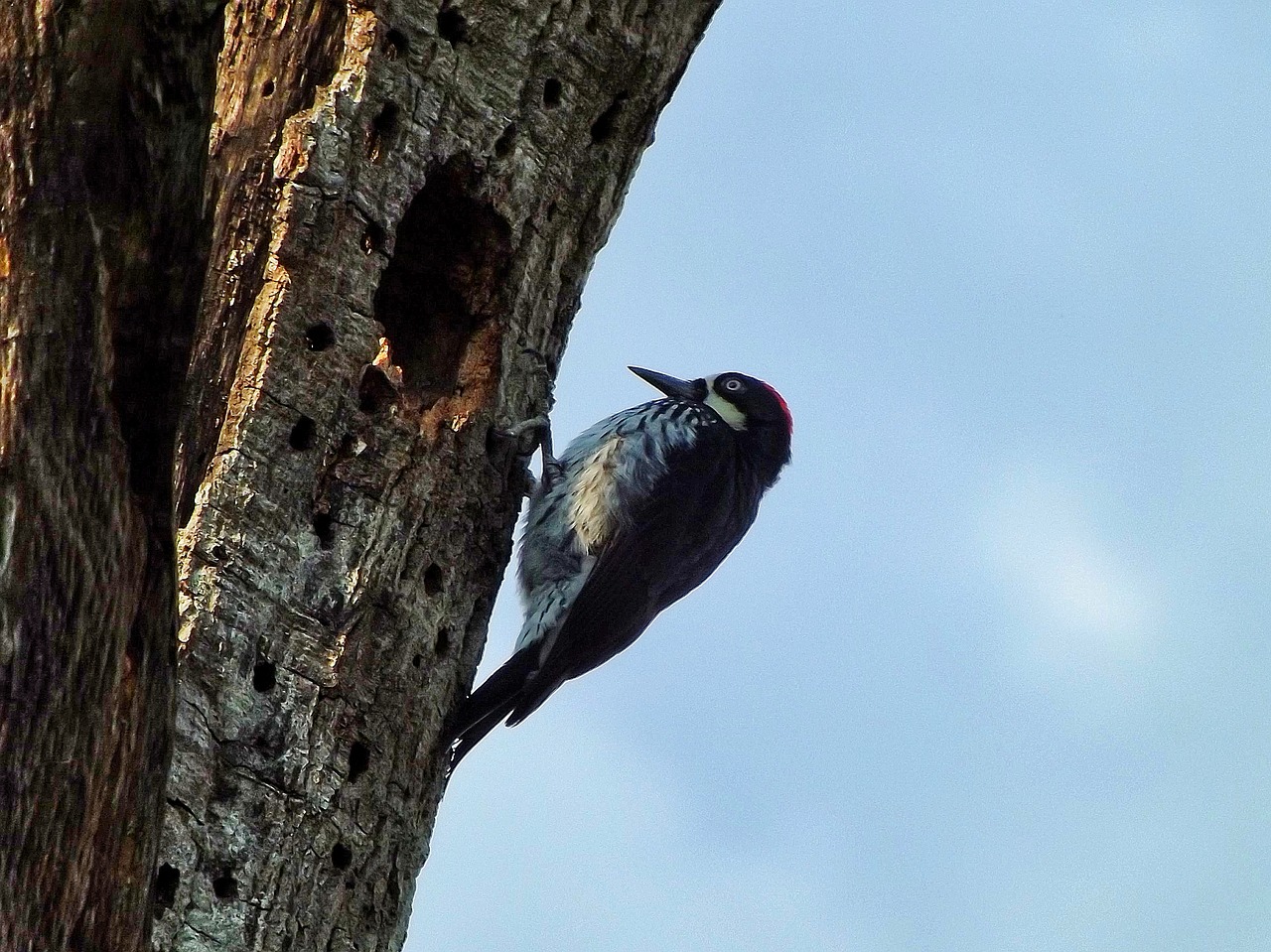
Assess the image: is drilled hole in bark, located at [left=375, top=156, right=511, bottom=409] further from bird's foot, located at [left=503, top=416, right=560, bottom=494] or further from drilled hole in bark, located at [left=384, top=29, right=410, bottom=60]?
drilled hole in bark, located at [left=384, top=29, right=410, bottom=60]

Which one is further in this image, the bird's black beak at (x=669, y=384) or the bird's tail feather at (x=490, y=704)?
the bird's black beak at (x=669, y=384)

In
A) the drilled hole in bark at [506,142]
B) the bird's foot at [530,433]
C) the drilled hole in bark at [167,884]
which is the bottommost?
the drilled hole in bark at [167,884]

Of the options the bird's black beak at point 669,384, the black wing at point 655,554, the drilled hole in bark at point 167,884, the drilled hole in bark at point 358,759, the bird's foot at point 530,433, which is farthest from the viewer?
the bird's black beak at point 669,384

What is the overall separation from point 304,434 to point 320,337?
0.21 metres

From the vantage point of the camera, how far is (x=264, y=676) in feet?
10.4

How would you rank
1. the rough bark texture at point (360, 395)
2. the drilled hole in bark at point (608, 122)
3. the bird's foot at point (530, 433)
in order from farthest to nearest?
1. the drilled hole in bark at point (608, 122)
2. the bird's foot at point (530, 433)
3. the rough bark texture at point (360, 395)

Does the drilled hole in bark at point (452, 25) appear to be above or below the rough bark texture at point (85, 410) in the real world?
above

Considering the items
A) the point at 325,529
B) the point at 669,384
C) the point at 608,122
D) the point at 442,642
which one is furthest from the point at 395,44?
the point at 669,384

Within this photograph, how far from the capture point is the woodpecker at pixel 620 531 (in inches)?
191

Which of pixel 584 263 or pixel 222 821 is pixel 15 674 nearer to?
pixel 222 821

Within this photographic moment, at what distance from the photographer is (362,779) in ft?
10.7

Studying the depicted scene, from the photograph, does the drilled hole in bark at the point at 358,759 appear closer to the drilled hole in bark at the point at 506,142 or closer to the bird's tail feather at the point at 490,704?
the bird's tail feather at the point at 490,704

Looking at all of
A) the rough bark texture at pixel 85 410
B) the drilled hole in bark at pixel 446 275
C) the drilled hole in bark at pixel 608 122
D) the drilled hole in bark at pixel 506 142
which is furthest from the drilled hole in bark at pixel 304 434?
the rough bark texture at pixel 85 410

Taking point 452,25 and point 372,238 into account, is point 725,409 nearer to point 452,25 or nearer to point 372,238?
point 452,25
